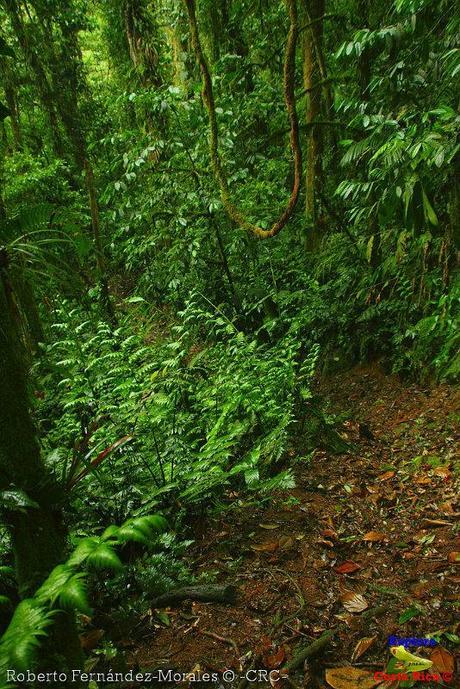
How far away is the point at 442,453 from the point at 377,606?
7.41 feet

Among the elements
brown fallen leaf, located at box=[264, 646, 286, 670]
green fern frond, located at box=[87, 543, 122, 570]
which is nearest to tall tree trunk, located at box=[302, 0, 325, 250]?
brown fallen leaf, located at box=[264, 646, 286, 670]

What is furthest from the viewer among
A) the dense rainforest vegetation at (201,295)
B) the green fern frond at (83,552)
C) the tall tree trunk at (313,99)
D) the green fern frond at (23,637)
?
the tall tree trunk at (313,99)

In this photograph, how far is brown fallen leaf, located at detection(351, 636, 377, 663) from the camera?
2381mm

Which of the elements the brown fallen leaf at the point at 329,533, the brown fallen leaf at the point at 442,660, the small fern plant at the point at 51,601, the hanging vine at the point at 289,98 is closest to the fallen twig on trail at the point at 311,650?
the brown fallen leaf at the point at 442,660

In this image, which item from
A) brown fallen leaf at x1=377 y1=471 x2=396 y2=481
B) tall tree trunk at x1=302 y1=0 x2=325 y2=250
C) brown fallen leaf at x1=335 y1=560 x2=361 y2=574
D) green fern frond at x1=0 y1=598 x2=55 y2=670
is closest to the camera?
green fern frond at x1=0 y1=598 x2=55 y2=670

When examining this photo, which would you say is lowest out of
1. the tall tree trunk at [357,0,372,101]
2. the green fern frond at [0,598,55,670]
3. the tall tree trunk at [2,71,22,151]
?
the green fern frond at [0,598,55,670]

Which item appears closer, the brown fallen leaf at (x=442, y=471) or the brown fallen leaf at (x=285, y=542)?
the brown fallen leaf at (x=285, y=542)

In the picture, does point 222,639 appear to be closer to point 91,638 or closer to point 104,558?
point 91,638

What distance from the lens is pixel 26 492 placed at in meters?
1.73

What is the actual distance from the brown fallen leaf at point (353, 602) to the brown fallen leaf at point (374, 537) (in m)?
0.66

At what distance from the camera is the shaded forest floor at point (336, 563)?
247 cm

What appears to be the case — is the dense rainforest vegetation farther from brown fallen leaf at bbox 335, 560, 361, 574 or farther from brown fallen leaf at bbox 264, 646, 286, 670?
brown fallen leaf at bbox 335, 560, 361, 574

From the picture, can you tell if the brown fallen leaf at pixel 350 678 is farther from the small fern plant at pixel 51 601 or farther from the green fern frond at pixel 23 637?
the green fern frond at pixel 23 637

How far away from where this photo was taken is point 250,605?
276 cm
